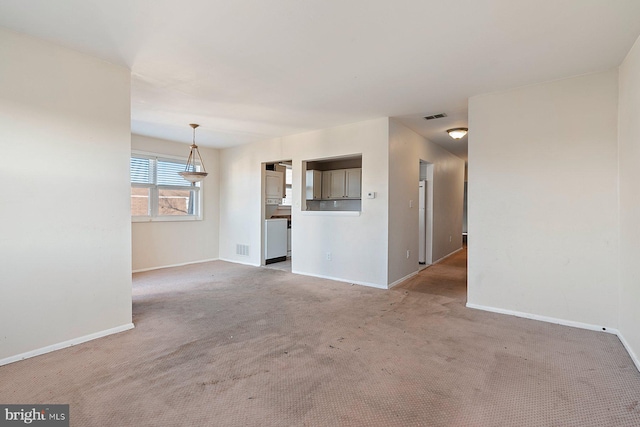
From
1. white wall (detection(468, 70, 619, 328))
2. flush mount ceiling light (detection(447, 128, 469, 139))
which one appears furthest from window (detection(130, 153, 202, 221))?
white wall (detection(468, 70, 619, 328))

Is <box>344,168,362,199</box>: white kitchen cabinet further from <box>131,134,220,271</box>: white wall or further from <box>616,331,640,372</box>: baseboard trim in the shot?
<box>616,331,640,372</box>: baseboard trim

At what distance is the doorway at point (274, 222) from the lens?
20.2 feet

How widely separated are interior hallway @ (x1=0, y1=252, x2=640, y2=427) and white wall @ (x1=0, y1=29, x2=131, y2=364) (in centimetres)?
30

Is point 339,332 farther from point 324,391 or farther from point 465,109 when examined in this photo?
point 465,109

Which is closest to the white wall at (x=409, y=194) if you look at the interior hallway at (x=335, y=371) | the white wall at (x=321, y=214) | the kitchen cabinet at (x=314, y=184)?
the white wall at (x=321, y=214)

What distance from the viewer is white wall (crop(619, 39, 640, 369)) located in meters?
2.31

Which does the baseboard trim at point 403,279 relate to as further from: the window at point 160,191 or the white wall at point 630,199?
the window at point 160,191

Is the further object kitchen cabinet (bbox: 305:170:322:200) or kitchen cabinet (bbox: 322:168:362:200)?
kitchen cabinet (bbox: 305:170:322:200)

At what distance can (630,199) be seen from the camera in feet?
8.15

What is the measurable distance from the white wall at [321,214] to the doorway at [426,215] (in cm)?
223

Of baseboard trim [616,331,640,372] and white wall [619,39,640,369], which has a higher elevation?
white wall [619,39,640,369]

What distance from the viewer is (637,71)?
7.62ft
